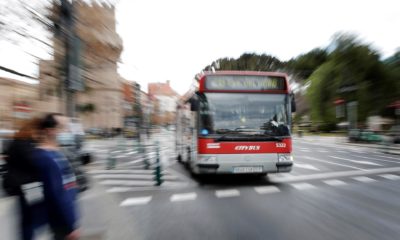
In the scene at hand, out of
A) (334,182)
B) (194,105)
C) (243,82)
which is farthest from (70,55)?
(334,182)

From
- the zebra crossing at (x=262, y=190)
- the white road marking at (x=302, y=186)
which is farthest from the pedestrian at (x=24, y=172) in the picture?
the white road marking at (x=302, y=186)

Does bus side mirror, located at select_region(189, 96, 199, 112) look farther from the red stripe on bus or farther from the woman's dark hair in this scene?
the woman's dark hair

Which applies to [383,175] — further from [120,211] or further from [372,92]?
[372,92]

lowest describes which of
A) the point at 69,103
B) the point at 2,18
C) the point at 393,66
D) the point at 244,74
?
the point at 69,103

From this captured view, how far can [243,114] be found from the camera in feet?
29.8

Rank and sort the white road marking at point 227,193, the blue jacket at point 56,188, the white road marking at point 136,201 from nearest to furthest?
the blue jacket at point 56,188 → the white road marking at point 136,201 → the white road marking at point 227,193

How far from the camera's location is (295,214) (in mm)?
6195

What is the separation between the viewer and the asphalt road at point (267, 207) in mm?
5148

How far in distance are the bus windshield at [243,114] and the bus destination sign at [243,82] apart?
7.2 inches

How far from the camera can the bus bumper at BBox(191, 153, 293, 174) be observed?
29.7 ft

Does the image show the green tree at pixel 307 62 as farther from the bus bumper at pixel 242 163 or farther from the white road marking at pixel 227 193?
the white road marking at pixel 227 193

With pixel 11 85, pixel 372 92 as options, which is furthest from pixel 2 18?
pixel 372 92

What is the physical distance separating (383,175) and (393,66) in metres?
27.5

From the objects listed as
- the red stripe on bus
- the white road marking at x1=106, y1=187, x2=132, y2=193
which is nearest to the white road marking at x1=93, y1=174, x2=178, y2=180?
the white road marking at x1=106, y1=187, x2=132, y2=193
